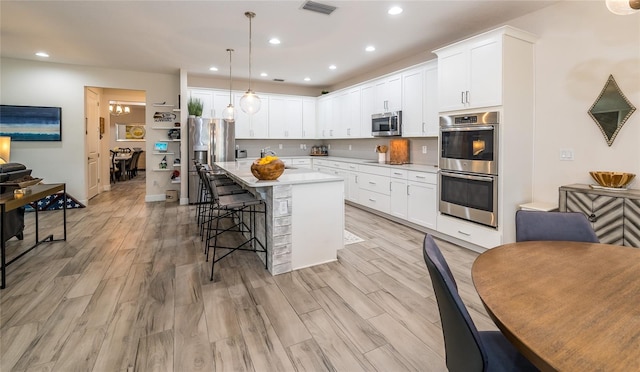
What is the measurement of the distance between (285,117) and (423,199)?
426 centimetres

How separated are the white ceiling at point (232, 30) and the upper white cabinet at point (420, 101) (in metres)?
0.44

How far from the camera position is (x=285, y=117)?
24.2 feet

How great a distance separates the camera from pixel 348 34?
4207 mm

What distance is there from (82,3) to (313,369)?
422cm

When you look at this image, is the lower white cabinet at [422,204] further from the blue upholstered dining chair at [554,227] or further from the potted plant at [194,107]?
the potted plant at [194,107]

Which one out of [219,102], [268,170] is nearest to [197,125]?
[219,102]

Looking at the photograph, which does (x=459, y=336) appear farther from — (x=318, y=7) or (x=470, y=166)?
(x=318, y=7)

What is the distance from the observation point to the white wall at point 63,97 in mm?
5664

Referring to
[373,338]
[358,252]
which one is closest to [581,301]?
[373,338]

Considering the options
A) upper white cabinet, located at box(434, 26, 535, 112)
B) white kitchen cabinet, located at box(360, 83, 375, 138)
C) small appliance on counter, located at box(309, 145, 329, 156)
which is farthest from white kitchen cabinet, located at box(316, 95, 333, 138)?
upper white cabinet, located at box(434, 26, 535, 112)

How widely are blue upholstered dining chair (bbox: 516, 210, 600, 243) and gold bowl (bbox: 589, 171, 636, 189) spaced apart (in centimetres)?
148

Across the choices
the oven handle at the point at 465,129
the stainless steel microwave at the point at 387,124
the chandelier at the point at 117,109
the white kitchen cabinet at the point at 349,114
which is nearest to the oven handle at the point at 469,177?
the oven handle at the point at 465,129

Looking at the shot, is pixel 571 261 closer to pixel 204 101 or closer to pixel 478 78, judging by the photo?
pixel 478 78

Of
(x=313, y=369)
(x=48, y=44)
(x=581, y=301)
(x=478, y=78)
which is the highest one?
(x=48, y=44)
